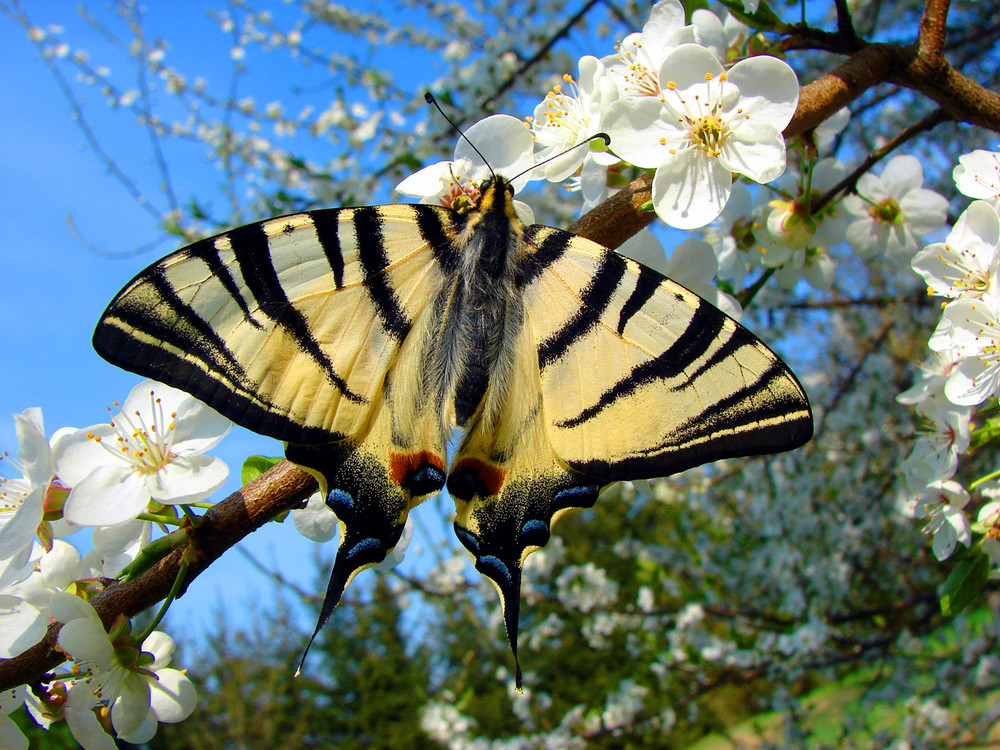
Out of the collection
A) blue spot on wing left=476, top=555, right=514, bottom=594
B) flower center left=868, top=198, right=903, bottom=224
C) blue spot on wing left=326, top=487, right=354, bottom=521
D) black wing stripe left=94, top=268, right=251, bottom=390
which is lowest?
blue spot on wing left=476, top=555, right=514, bottom=594

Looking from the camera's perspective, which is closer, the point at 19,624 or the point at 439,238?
the point at 19,624

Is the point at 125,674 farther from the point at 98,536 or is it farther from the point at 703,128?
the point at 703,128

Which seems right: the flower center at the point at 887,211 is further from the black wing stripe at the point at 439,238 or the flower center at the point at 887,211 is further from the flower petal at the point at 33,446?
the flower petal at the point at 33,446

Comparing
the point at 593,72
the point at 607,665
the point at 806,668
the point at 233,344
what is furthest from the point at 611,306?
the point at 607,665

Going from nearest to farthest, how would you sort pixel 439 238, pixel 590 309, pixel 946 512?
pixel 590 309
pixel 439 238
pixel 946 512

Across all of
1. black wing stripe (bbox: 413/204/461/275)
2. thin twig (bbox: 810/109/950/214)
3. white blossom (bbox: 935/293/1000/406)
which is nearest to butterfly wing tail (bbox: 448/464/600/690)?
black wing stripe (bbox: 413/204/461/275)

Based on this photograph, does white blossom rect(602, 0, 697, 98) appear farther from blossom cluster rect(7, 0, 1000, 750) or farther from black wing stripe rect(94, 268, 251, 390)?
black wing stripe rect(94, 268, 251, 390)

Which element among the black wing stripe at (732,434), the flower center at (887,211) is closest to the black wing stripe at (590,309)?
the black wing stripe at (732,434)

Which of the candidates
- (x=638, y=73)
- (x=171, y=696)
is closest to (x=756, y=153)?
(x=638, y=73)
